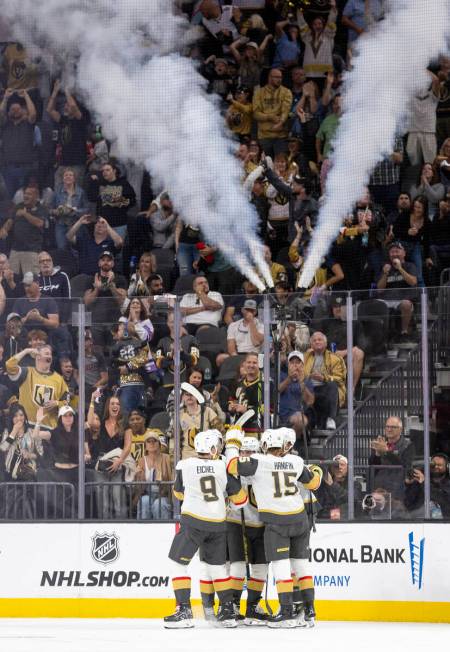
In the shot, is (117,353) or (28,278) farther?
(28,278)

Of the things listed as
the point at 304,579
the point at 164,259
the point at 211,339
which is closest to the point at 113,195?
the point at 164,259

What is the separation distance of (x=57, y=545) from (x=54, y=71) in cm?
654

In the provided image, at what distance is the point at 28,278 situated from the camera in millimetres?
13938

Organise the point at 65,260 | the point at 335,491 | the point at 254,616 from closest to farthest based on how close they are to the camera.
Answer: the point at 254,616 < the point at 335,491 < the point at 65,260

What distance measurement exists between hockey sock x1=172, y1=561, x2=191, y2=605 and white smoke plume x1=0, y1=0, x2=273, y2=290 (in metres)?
4.97

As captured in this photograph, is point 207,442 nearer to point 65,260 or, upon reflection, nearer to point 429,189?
point 429,189

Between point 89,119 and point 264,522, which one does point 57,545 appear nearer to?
point 264,522

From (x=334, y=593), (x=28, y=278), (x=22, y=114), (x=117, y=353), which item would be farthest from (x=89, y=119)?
(x=334, y=593)

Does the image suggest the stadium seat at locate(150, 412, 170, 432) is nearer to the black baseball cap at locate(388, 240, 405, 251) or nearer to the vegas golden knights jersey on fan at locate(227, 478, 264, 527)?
the vegas golden knights jersey on fan at locate(227, 478, 264, 527)

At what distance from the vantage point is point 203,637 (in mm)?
9125

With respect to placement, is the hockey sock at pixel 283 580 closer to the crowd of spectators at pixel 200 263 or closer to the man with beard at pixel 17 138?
the crowd of spectators at pixel 200 263

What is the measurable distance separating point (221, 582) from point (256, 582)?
0.29 m

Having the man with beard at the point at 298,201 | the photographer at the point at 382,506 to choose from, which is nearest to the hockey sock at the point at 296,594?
the photographer at the point at 382,506

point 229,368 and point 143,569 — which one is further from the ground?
point 229,368
